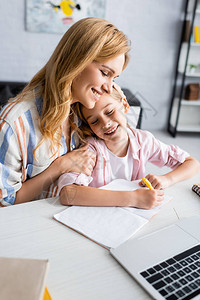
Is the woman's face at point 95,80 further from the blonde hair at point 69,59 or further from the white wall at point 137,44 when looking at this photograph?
the white wall at point 137,44

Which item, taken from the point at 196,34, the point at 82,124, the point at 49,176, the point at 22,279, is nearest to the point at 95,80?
the point at 82,124

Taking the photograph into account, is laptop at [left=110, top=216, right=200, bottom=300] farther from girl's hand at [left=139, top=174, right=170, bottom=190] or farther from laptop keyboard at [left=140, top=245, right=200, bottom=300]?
girl's hand at [left=139, top=174, right=170, bottom=190]

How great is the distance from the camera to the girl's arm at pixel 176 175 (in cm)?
105

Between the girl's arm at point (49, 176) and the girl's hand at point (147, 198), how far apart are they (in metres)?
0.21

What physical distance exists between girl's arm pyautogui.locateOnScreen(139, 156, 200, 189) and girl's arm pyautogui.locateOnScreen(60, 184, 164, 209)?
108mm

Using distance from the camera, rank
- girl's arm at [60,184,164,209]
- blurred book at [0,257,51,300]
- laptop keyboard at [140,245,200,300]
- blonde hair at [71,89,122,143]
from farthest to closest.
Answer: blonde hair at [71,89,122,143] → girl's arm at [60,184,164,209] → laptop keyboard at [140,245,200,300] → blurred book at [0,257,51,300]

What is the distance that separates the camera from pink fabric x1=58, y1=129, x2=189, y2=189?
1.16 meters

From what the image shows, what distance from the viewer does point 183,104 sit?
328 centimetres

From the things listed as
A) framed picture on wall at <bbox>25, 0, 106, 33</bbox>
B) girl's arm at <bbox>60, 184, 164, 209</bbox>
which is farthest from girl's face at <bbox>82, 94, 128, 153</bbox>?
framed picture on wall at <bbox>25, 0, 106, 33</bbox>

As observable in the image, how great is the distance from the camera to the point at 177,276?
636 mm

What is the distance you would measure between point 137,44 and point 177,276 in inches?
113

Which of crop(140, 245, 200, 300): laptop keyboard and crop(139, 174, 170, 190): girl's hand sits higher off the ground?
crop(140, 245, 200, 300): laptop keyboard

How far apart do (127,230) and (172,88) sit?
9.45 ft

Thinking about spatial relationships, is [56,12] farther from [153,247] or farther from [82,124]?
[153,247]
